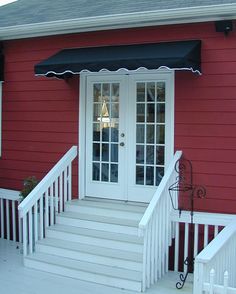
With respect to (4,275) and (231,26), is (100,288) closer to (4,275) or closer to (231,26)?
(4,275)

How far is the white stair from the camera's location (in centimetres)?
534

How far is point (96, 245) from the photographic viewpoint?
5.86m

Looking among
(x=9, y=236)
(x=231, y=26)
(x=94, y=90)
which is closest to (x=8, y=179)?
(x=9, y=236)

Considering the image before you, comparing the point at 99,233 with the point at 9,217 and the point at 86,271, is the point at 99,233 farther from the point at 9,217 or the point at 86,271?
the point at 9,217

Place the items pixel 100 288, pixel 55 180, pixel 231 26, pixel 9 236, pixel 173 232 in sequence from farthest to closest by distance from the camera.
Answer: pixel 9 236, pixel 55 180, pixel 173 232, pixel 231 26, pixel 100 288

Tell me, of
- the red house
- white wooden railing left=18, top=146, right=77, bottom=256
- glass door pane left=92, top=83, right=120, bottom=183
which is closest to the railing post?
the red house

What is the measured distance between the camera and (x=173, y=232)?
6000 millimetres

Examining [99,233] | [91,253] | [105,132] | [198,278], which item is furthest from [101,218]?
[198,278]

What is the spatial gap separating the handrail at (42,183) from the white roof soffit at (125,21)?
173 cm

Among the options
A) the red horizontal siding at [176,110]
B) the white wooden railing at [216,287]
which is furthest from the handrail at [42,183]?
the white wooden railing at [216,287]

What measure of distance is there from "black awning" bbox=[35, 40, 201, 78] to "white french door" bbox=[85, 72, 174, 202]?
1.39 ft

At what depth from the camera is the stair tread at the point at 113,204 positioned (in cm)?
624

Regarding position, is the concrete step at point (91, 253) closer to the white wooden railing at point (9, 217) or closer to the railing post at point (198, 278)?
the railing post at point (198, 278)

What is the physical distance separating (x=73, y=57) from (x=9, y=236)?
3.11 m
